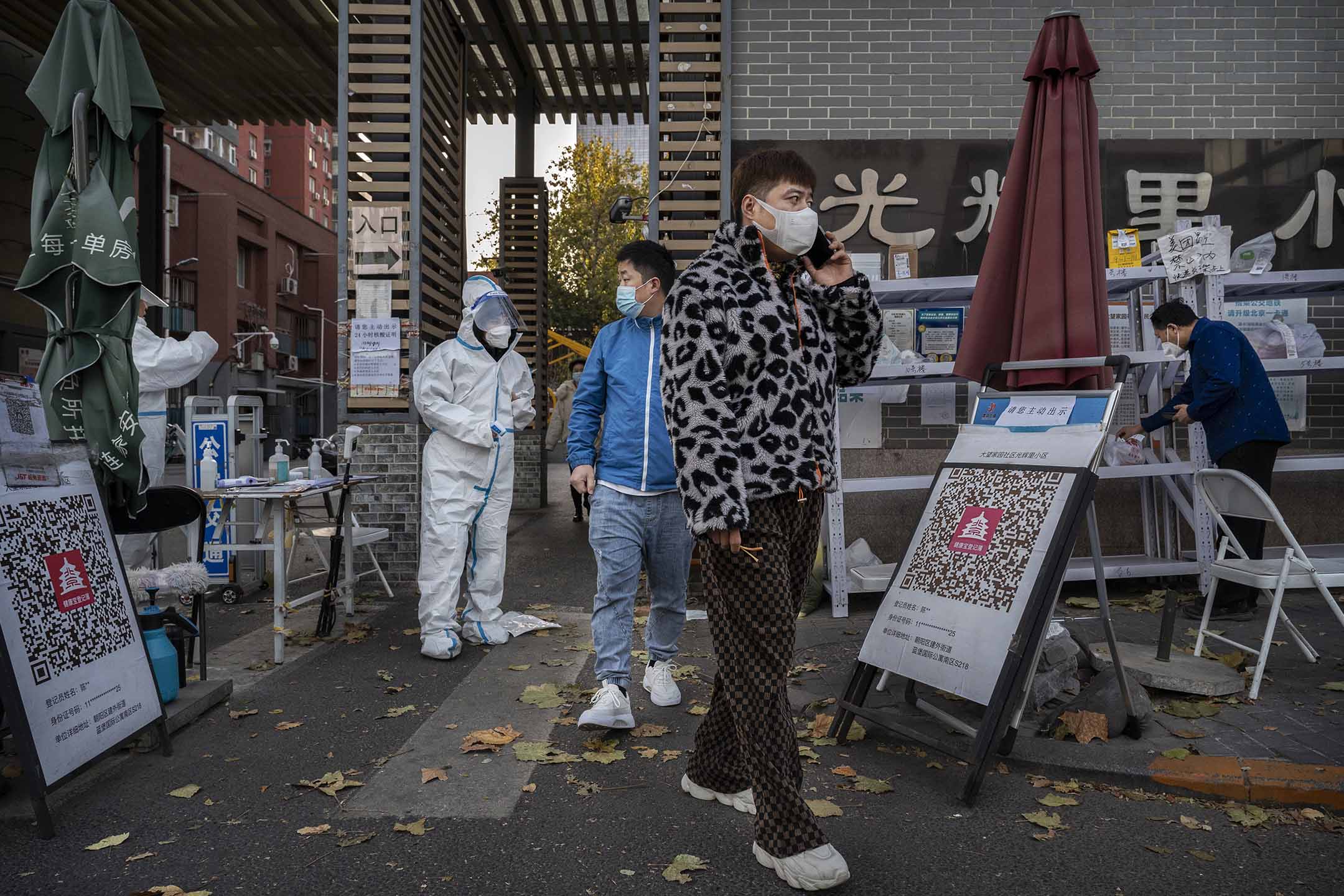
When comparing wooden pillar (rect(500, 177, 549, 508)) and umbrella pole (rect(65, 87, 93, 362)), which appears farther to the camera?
wooden pillar (rect(500, 177, 549, 508))

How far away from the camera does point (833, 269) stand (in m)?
3.06

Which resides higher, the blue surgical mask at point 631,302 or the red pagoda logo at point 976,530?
the blue surgical mask at point 631,302

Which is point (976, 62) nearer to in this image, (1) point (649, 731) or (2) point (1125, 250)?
(2) point (1125, 250)

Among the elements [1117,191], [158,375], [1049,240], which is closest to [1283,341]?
[1117,191]

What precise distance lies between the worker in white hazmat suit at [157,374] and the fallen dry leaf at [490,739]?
4.07 m

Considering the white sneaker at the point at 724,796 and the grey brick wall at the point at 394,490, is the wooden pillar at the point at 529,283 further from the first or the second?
the white sneaker at the point at 724,796

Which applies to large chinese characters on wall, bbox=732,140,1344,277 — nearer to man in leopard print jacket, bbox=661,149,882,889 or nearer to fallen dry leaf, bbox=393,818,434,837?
man in leopard print jacket, bbox=661,149,882,889

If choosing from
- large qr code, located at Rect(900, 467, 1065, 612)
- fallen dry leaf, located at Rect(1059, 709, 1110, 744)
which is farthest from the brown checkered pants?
fallen dry leaf, located at Rect(1059, 709, 1110, 744)

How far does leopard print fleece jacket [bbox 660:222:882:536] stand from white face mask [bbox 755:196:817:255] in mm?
57

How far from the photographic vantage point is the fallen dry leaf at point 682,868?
2.82 meters

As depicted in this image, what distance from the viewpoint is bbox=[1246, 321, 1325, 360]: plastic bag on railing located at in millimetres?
7145

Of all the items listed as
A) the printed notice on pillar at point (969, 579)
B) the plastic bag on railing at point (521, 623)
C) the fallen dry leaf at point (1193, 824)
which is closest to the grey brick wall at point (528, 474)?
the plastic bag on railing at point (521, 623)

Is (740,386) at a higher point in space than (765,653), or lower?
higher

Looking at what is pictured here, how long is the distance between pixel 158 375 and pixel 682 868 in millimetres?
6322
